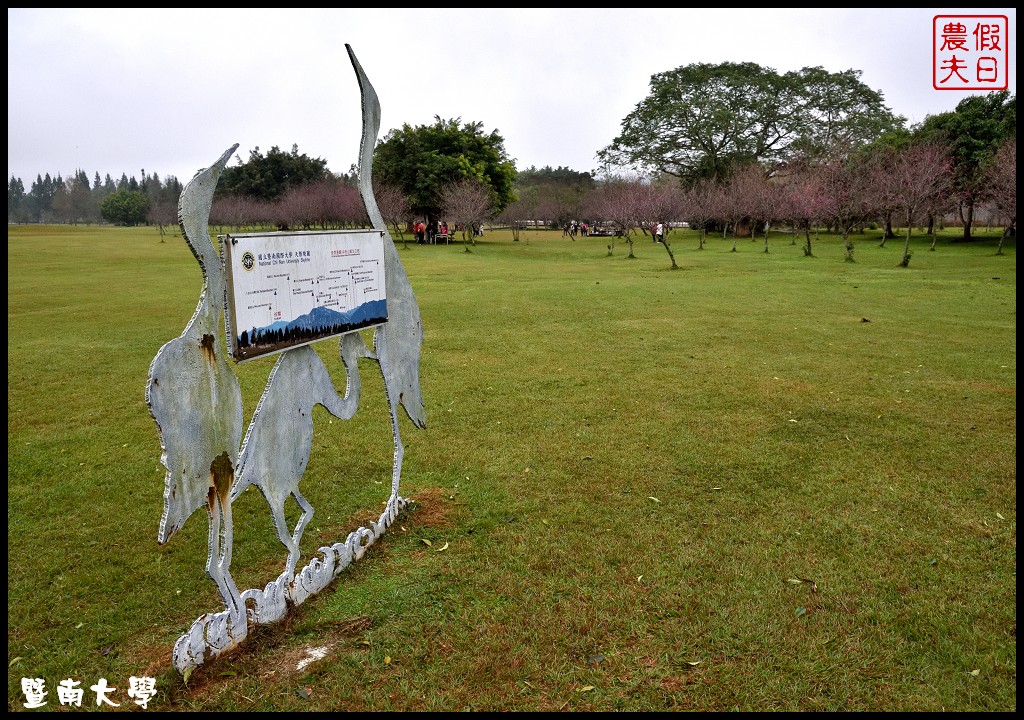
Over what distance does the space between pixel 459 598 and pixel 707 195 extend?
137 ft

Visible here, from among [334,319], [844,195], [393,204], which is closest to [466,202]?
[393,204]

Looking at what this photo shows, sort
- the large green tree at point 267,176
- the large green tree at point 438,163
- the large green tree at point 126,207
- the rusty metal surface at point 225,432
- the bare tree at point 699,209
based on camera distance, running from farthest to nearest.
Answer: the large green tree at point 126,207 < the large green tree at point 267,176 < the large green tree at point 438,163 < the bare tree at point 699,209 < the rusty metal surface at point 225,432

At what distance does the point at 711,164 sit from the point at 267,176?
3427 centimetres

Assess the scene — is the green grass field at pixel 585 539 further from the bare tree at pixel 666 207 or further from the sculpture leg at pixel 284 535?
the bare tree at pixel 666 207

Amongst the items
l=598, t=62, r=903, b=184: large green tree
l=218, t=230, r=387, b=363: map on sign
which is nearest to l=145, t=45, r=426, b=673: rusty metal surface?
l=218, t=230, r=387, b=363: map on sign

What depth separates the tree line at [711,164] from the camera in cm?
3500

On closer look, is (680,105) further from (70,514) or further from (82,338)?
(70,514)

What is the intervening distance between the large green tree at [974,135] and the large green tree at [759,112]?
9.61 metres

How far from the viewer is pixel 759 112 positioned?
4728 cm

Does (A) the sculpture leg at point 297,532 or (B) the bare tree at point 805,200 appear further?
(B) the bare tree at point 805,200

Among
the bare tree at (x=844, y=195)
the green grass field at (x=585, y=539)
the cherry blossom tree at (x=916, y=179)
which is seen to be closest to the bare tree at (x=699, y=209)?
the bare tree at (x=844, y=195)

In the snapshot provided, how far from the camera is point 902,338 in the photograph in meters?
12.4

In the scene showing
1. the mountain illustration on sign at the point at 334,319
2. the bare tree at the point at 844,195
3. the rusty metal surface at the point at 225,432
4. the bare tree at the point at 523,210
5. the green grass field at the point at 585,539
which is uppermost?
the bare tree at the point at 523,210

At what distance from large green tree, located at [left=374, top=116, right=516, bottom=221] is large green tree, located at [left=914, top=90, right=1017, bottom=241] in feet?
83.5
